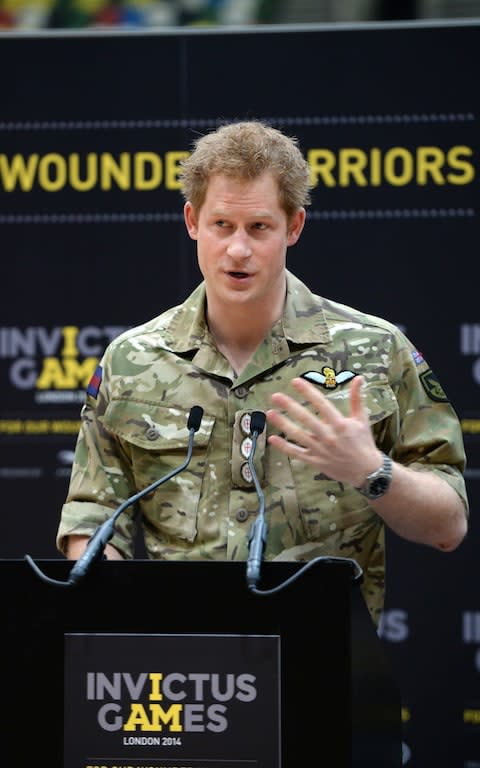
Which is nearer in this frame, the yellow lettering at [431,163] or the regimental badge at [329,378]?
the regimental badge at [329,378]

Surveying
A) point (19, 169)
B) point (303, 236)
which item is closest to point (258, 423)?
point (303, 236)

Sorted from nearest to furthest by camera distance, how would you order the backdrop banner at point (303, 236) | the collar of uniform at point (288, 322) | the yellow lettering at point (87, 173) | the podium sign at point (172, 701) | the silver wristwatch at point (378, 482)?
the podium sign at point (172, 701)
the silver wristwatch at point (378, 482)
the collar of uniform at point (288, 322)
the backdrop banner at point (303, 236)
the yellow lettering at point (87, 173)

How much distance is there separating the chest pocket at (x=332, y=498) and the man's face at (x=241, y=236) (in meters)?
0.28

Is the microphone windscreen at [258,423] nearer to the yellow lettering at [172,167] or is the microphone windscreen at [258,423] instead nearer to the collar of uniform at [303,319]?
the collar of uniform at [303,319]

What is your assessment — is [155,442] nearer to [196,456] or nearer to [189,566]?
[196,456]

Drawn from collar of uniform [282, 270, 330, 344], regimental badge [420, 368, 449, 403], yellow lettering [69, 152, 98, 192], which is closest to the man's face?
collar of uniform [282, 270, 330, 344]

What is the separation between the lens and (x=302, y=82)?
357 centimetres

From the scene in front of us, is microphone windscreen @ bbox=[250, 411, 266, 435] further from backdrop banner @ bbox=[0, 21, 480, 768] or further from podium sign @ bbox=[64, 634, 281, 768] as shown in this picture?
backdrop banner @ bbox=[0, 21, 480, 768]

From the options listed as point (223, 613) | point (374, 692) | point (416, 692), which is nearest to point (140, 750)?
point (223, 613)

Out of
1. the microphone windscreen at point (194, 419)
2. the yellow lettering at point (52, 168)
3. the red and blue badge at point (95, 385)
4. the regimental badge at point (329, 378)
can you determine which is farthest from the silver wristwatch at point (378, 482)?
the yellow lettering at point (52, 168)

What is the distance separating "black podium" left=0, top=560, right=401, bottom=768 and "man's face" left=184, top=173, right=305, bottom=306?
647 mm

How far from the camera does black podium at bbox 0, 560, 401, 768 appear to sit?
1.58 m

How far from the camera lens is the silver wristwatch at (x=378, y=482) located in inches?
72.2

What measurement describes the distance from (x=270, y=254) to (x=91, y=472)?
51cm
